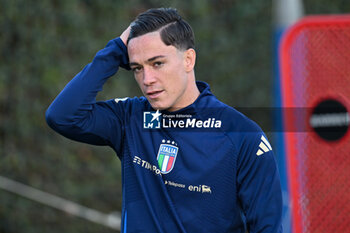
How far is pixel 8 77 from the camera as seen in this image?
454 cm

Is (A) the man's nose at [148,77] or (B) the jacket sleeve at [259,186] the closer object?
(B) the jacket sleeve at [259,186]

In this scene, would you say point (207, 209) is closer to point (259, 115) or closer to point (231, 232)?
point (231, 232)

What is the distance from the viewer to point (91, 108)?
211 cm

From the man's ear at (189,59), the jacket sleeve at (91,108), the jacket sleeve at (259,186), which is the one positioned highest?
the man's ear at (189,59)

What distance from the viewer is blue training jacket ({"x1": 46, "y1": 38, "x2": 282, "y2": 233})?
188 cm

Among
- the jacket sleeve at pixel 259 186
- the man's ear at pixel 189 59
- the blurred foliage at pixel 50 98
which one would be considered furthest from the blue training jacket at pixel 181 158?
the blurred foliage at pixel 50 98

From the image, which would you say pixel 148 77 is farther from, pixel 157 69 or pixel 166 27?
pixel 166 27

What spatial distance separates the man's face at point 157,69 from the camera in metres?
2.01

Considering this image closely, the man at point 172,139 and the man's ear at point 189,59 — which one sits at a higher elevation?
the man's ear at point 189,59

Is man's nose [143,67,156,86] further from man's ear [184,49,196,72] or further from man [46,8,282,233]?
man's ear [184,49,196,72]

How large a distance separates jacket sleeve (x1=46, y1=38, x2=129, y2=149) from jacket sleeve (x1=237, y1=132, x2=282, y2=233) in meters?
0.63

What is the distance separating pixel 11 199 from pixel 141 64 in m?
3.13

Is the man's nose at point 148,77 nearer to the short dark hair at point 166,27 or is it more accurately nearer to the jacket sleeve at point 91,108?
the short dark hair at point 166,27

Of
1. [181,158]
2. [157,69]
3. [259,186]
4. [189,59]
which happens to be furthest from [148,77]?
[259,186]
